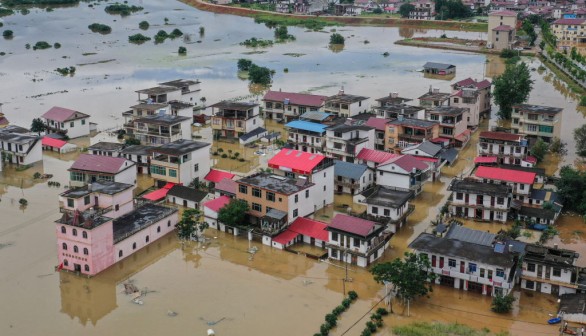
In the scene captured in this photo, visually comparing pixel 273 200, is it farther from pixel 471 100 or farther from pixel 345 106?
pixel 471 100

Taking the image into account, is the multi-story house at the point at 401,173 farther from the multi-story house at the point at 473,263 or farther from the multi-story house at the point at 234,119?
the multi-story house at the point at 234,119

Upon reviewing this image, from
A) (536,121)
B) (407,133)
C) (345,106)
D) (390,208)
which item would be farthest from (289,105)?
(390,208)

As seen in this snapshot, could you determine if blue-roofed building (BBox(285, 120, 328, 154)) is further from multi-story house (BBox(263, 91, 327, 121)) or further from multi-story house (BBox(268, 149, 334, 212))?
multi-story house (BBox(263, 91, 327, 121))

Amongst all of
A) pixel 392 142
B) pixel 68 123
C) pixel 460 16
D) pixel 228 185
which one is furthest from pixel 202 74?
pixel 460 16

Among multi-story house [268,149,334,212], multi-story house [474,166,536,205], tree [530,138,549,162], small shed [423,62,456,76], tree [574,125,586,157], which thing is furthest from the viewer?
small shed [423,62,456,76]

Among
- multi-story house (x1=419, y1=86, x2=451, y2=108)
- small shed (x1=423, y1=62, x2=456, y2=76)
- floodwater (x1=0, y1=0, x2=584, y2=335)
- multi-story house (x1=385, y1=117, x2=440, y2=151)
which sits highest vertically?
small shed (x1=423, y1=62, x2=456, y2=76)

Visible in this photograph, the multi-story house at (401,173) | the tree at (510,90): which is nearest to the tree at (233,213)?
the multi-story house at (401,173)

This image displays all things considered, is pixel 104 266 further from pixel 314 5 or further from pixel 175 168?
pixel 314 5

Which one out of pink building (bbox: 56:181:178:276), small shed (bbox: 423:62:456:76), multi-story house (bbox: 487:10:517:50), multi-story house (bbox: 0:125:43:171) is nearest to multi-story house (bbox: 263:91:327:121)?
multi-story house (bbox: 0:125:43:171)
